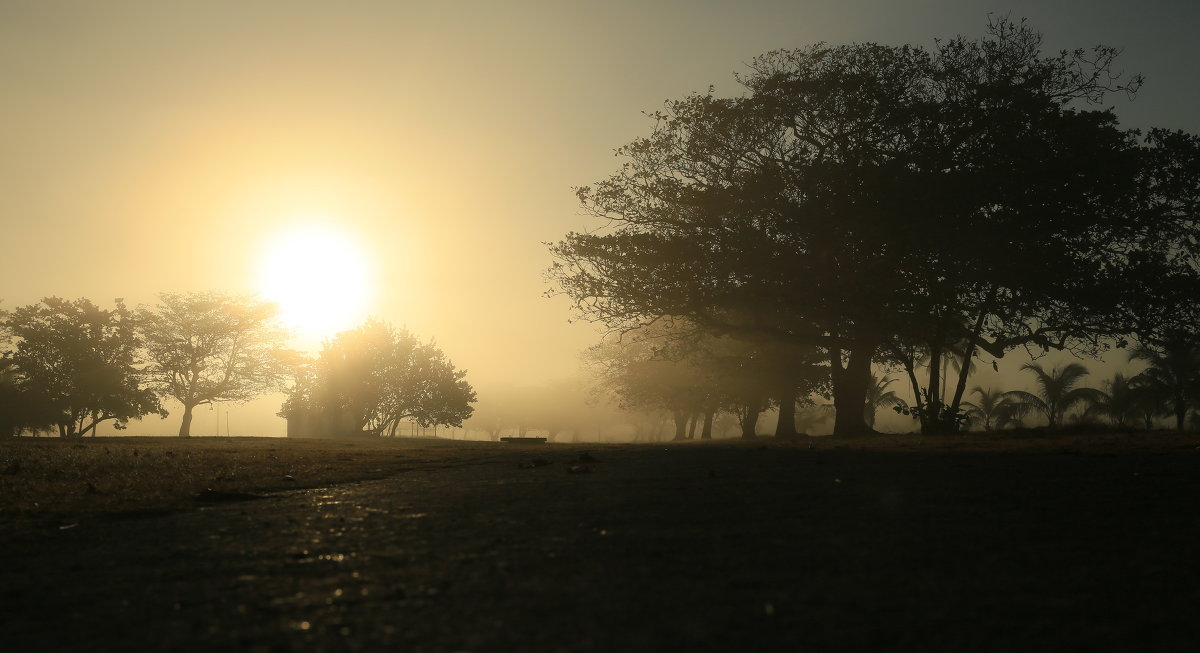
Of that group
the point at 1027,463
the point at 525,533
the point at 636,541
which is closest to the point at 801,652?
the point at 636,541

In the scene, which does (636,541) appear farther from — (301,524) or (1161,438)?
(1161,438)

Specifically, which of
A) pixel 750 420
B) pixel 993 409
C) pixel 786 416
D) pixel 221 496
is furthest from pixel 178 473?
pixel 993 409

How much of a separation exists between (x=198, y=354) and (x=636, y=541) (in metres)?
65.1

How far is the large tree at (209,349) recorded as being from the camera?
6047cm

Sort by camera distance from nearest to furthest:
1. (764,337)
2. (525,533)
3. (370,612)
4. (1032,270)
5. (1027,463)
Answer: (370,612)
(525,533)
(1027,463)
(1032,270)
(764,337)

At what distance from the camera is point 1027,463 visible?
9.91m

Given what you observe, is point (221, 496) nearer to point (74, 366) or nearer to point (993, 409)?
point (74, 366)

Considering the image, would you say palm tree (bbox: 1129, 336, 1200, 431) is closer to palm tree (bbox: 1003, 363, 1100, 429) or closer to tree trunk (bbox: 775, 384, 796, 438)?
palm tree (bbox: 1003, 363, 1100, 429)

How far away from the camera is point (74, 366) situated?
50812 millimetres

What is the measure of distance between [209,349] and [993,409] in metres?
72.8

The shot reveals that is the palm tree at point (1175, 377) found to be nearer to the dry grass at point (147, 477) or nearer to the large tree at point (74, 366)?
the dry grass at point (147, 477)

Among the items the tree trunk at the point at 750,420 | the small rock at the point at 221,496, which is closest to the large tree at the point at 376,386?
the tree trunk at the point at 750,420

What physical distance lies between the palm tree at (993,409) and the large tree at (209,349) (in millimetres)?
63328

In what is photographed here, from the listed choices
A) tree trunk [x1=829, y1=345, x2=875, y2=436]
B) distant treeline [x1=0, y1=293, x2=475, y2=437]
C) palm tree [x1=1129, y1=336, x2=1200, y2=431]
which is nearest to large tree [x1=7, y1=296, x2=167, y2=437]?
distant treeline [x1=0, y1=293, x2=475, y2=437]
